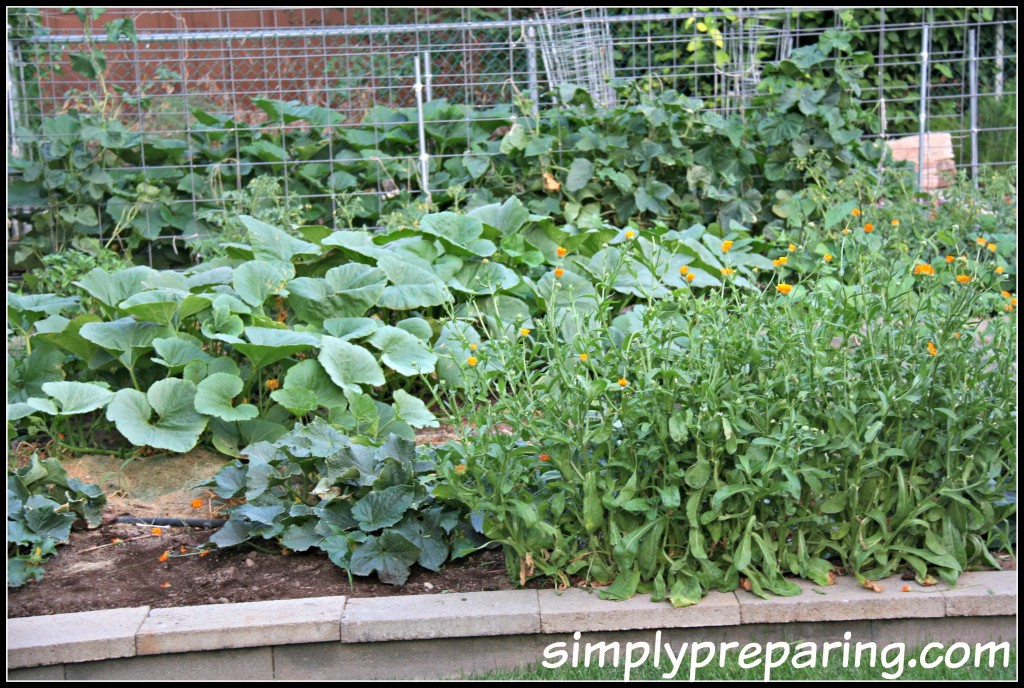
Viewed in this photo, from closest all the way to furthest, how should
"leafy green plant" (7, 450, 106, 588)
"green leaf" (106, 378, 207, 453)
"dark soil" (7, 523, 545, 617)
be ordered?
"dark soil" (7, 523, 545, 617) < "leafy green plant" (7, 450, 106, 588) < "green leaf" (106, 378, 207, 453)

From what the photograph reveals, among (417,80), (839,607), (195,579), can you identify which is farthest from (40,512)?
(417,80)

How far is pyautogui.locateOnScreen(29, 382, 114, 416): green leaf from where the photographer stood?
3.10 m

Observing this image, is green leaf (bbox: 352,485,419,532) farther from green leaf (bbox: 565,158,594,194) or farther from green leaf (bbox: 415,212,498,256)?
green leaf (bbox: 565,158,594,194)

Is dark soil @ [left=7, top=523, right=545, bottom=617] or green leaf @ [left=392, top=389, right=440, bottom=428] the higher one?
green leaf @ [left=392, top=389, right=440, bottom=428]

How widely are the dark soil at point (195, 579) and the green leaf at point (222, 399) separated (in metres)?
0.45

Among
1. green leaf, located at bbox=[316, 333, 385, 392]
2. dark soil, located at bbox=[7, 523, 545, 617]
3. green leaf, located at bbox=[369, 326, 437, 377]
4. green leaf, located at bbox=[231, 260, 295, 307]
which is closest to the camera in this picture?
dark soil, located at bbox=[7, 523, 545, 617]

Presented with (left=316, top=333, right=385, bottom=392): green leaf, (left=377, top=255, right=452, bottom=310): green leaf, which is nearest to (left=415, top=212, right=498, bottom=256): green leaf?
(left=377, top=255, right=452, bottom=310): green leaf

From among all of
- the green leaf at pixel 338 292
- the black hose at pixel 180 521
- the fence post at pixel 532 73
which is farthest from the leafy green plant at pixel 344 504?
the fence post at pixel 532 73

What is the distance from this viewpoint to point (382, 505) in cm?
259

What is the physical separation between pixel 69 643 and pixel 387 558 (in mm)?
753

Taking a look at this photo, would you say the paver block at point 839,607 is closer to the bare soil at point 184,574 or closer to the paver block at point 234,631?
the bare soil at point 184,574

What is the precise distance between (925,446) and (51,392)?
2.57 m

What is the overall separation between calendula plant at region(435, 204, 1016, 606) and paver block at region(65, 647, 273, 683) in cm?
61

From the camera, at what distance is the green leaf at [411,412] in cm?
314
